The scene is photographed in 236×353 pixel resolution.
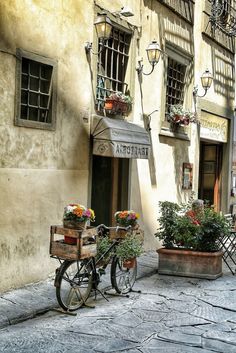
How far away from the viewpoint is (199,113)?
1412 cm

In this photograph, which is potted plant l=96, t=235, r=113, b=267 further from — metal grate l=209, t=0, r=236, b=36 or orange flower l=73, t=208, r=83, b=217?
metal grate l=209, t=0, r=236, b=36

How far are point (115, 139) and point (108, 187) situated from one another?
170 centimetres

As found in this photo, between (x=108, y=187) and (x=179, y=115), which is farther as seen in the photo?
(x=179, y=115)

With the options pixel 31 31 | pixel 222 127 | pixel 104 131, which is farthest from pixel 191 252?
pixel 222 127

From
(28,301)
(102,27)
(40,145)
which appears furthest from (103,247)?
(102,27)

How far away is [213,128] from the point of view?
1548 cm

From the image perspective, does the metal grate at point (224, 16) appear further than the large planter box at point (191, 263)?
Yes

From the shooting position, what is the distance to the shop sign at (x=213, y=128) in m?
14.7

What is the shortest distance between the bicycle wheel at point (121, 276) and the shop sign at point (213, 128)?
7.61 m

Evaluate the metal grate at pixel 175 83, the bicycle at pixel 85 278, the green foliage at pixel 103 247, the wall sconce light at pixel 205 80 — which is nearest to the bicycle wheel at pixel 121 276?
the bicycle at pixel 85 278

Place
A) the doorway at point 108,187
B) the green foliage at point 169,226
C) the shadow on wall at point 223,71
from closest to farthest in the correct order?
the green foliage at point 169,226
the doorway at point 108,187
the shadow on wall at point 223,71

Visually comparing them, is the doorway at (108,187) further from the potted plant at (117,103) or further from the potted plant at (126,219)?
the potted plant at (126,219)

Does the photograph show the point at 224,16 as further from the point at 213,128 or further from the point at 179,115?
the point at 179,115

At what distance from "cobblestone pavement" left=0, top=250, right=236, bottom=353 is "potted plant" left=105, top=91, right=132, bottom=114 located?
372 centimetres
